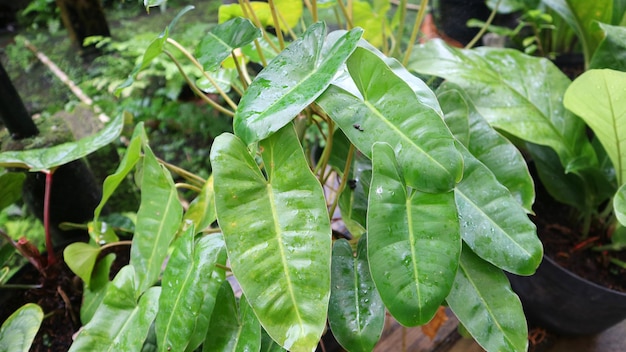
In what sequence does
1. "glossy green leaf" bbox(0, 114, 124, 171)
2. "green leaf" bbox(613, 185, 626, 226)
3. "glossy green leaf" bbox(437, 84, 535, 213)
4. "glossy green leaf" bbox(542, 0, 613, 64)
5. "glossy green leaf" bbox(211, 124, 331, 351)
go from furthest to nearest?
"glossy green leaf" bbox(542, 0, 613, 64), "glossy green leaf" bbox(0, 114, 124, 171), "glossy green leaf" bbox(437, 84, 535, 213), "green leaf" bbox(613, 185, 626, 226), "glossy green leaf" bbox(211, 124, 331, 351)

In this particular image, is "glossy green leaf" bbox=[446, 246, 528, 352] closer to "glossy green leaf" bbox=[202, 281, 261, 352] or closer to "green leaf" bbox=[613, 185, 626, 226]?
"green leaf" bbox=[613, 185, 626, 226]

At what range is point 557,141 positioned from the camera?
3.01 feet

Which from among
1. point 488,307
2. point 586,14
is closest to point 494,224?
point 488,307

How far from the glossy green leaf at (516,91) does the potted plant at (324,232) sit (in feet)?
0.61

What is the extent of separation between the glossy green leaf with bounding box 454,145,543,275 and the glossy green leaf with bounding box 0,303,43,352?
2.78 feet

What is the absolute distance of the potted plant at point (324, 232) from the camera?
537 mm

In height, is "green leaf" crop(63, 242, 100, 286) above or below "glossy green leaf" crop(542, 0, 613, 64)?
below

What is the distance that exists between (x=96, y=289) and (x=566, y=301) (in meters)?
1.10

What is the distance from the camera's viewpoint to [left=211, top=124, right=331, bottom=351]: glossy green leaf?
1.71ft

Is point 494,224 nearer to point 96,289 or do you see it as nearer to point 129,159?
point 129,159

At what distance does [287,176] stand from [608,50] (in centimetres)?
82

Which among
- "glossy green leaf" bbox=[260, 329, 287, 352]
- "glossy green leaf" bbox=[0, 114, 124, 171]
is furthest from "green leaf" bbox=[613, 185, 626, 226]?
"glossy green leaf" bbox=[0, 114, 124, 171]

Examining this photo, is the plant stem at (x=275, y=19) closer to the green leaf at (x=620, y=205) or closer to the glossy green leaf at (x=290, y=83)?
the glossy green leaf at (x=290, y=83)

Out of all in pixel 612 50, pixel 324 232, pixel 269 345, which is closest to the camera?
pixel 324 232
